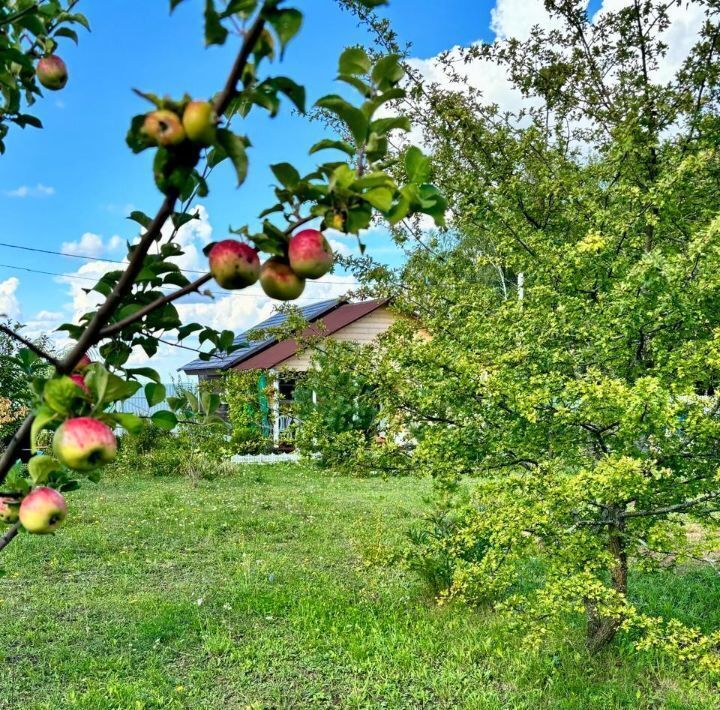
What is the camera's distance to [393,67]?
979 mm

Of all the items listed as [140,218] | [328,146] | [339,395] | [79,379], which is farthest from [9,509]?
[339,395]

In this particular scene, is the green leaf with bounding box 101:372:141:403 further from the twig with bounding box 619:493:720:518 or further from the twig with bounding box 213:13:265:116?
the twig with bounding box 619:493:720:518

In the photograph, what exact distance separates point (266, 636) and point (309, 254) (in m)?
3.85

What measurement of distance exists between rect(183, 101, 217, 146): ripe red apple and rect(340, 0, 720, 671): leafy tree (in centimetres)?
247

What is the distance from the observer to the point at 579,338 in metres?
3.50

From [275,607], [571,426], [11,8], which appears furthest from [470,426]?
[11,8]

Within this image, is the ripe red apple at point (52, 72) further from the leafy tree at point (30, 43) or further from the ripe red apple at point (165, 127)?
the ripe red apple at point (165, 127)

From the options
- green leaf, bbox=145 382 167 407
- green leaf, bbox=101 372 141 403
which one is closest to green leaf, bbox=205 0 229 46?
green leaf, bbox=101 372 141 403

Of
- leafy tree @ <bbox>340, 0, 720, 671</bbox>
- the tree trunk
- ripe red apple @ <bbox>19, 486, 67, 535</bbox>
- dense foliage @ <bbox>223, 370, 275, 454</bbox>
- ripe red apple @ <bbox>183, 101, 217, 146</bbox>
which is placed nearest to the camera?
ripe red apple @ <bbox>183, 101, 217, 146</bbox>

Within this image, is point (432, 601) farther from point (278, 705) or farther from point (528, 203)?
point (528, 203)

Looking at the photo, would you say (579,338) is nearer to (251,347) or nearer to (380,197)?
(380,197)

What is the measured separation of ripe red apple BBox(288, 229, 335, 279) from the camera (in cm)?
89

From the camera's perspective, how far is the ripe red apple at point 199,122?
772mm

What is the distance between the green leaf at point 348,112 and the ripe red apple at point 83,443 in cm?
53
